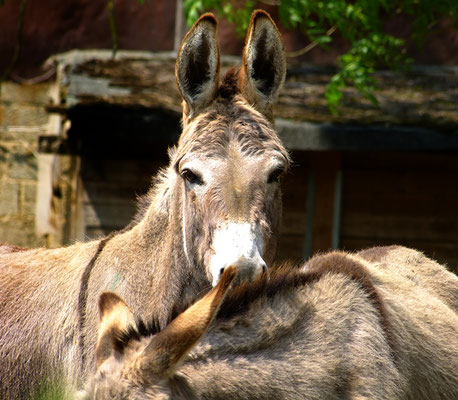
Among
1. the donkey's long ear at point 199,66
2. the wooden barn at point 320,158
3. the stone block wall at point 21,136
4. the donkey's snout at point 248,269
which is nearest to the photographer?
the donkey's snout at point 248,269

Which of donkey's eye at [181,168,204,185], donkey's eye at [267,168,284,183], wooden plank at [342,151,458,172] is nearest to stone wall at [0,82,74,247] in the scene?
wooden plank at [342,151,458,172]

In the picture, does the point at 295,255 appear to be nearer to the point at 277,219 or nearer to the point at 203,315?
the point at 277,219

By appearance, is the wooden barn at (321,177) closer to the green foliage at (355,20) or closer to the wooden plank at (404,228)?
the wooden plank at (404,228)

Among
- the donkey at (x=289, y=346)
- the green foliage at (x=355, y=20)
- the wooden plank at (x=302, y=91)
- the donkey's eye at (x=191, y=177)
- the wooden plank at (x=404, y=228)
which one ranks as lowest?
the wooden plank at (x=404, y=228)

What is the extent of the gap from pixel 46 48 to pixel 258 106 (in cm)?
761

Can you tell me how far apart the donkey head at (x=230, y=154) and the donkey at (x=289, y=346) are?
0.34 metres

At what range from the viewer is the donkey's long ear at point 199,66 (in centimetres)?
416

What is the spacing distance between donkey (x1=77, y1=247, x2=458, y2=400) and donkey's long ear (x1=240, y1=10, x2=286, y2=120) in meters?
1.09

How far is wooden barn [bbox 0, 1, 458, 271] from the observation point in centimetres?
795

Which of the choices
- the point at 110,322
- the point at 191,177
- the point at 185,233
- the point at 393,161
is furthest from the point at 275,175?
the point at 393,161

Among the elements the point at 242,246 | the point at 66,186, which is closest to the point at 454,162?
the point at 66,186

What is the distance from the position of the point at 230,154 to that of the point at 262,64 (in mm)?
791

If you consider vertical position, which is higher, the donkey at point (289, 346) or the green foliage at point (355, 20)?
the green foliage at point (355, 20)

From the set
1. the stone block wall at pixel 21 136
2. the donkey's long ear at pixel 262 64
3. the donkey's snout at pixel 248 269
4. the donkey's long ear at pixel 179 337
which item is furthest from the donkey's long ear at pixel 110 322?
the stone block wall at pixel 21 136
